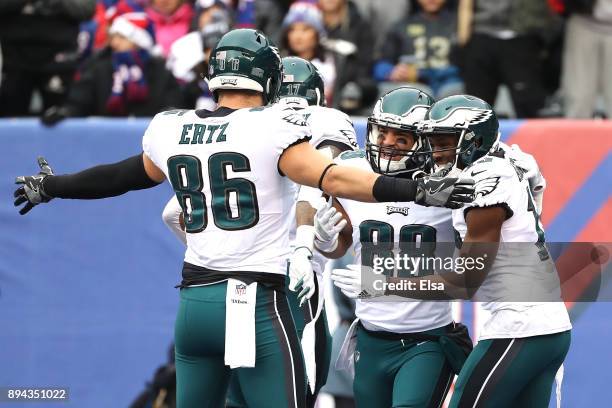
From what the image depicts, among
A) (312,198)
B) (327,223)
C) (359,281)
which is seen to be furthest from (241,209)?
(312,198)

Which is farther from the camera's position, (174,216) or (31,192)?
(174,216)

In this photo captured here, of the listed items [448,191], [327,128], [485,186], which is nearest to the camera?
[448,191]

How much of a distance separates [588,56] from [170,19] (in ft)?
9.93

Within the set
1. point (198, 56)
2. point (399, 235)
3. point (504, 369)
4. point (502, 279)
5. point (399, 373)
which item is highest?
point (198, 56)

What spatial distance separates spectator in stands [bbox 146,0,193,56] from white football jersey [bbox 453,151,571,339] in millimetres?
4733

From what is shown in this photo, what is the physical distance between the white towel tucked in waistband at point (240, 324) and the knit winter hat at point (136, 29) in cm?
427

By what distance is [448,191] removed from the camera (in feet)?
15.7

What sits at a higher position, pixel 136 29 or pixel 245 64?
pixel 136 29

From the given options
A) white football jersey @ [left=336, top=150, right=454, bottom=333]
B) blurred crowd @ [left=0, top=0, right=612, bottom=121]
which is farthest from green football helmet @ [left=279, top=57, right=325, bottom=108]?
blurred crowd @ [left=0, top=0, right=612, bottom=121]

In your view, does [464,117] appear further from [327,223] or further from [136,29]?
[136,29]

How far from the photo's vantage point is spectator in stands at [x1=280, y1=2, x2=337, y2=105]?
28.8ft

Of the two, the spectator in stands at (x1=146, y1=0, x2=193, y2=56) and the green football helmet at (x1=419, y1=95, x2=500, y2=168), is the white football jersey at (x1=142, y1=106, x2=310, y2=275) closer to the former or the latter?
the green football helmet at (x1=419, y1=95, x2=500, y2=168)

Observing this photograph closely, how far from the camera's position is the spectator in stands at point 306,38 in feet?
28.8

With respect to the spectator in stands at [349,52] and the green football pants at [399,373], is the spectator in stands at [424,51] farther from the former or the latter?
the green football pants at [399,373]
